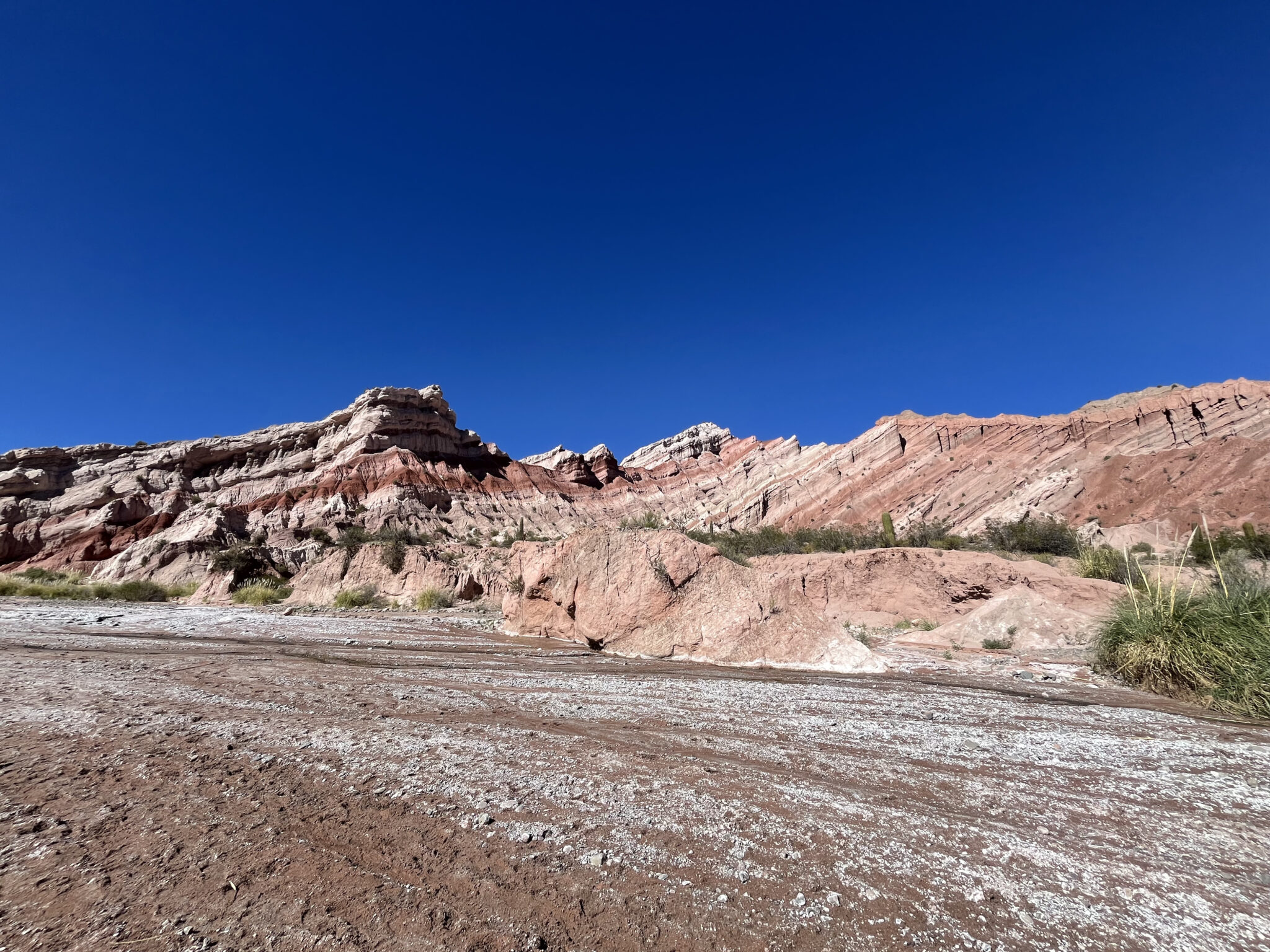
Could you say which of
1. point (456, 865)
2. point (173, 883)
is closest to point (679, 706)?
point (456, 865)

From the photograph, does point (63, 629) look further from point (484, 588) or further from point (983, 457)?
point (983, 457)

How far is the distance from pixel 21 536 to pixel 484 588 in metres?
58.0

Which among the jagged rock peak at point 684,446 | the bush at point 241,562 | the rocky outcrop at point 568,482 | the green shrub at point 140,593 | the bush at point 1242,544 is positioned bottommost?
the green shrub at point 140,593

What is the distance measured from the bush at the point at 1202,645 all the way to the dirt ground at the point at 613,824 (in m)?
0.82

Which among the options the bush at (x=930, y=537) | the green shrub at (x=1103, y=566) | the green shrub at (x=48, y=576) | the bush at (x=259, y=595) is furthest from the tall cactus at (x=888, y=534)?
the green shrub at (x=48, y=576)

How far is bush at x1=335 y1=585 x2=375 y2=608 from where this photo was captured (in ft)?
79.7

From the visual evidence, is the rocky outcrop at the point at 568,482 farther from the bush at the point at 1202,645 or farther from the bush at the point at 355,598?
the bush at the point at 1202,645

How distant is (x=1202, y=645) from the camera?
7.21 meters

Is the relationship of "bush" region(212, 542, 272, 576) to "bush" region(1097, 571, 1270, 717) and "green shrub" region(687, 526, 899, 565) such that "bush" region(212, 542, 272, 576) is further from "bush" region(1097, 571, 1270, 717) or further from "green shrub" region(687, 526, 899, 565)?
"bush" region(1097, 571, 1270, 717)

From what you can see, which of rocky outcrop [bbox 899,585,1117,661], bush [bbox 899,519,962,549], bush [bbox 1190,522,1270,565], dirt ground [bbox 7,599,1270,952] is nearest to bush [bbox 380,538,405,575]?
dirt ground [bbox 7,599,1270,952]

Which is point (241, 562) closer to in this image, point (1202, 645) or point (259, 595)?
point (259, 595)

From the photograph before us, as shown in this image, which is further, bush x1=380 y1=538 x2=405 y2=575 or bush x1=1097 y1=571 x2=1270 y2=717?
bush x1=380 y1=538 x2=405 y2=575

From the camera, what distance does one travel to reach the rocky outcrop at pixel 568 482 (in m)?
36.9

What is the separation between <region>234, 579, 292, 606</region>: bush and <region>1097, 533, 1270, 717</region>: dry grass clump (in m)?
29.1
